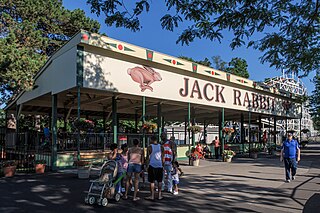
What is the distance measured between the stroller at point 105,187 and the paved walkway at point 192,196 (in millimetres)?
177

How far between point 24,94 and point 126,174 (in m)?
13.4

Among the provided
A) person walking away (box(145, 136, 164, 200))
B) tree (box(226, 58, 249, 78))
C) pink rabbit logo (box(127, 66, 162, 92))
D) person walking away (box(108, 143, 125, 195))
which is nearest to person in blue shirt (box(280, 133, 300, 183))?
person walking away (box(145, 136, 164, 200))

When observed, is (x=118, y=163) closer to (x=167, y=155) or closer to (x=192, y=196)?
(x=167, y=155)

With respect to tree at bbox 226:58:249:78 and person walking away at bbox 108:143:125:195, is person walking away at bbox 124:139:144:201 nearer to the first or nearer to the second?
person walking away at bbox 108:143:125:195

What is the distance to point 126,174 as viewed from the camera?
777cm

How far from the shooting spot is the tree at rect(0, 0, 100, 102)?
1590 centimetres

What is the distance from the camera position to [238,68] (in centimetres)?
4928

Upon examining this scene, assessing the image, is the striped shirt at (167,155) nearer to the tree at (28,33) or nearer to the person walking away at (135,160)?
the person walking away at (135,160)

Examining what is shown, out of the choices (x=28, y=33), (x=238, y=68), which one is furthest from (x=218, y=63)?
(x=28, y=33)

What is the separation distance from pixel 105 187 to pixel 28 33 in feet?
55.8

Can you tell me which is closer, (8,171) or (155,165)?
(155,165)

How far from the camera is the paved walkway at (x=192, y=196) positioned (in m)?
6.54

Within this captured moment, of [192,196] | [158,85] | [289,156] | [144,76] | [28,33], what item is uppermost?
[28,33]

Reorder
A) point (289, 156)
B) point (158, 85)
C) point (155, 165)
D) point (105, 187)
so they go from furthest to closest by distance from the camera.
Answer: point (158, 85) → point (289, 156) → point (155, 165) → point (105, 187)
